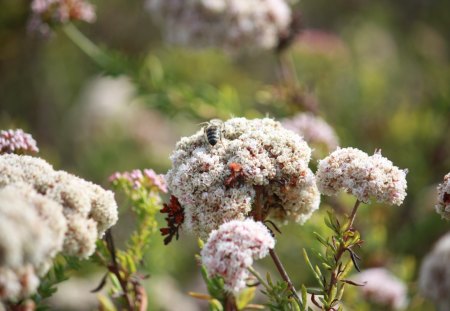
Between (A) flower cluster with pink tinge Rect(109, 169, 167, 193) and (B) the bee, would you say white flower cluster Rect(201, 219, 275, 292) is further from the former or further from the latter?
(A) flower cluster with pink tinge Rect(109, 169, 167, 193)

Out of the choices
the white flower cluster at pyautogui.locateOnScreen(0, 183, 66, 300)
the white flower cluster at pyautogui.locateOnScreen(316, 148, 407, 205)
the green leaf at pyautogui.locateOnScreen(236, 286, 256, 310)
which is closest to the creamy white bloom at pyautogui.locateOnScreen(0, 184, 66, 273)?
the white flower cluster at pyautogui.locateOnScreen(0, 183, 66, 300)

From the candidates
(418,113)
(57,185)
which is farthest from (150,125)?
(57,185)

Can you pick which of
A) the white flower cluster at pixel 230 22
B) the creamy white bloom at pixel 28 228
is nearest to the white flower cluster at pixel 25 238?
the creamy white bloom at pixel 28 228

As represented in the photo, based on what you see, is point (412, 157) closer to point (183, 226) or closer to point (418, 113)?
point (418, 113)

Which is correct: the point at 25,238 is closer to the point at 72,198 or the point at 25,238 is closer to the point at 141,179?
the point at 72,198

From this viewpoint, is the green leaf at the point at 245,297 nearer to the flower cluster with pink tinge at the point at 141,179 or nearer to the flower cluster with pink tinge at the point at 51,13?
the flower cluster with pink tinge at the point at 141,179
